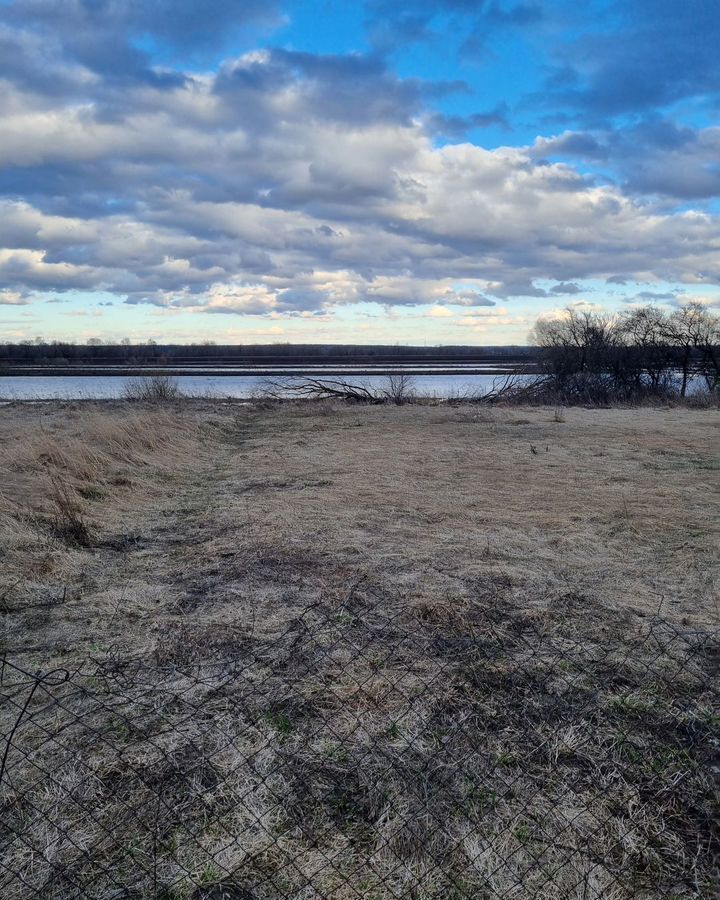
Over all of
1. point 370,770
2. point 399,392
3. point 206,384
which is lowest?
point 370,770

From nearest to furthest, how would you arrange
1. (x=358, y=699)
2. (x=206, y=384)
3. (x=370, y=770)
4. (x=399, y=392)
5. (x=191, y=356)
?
(x=370, y=770) → (x=358, y=699) → (x=399, y=392) → (x=206, y=384) → (x=191, y=356)

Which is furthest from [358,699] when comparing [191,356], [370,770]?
[191,356]

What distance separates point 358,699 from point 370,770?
2.11 ft

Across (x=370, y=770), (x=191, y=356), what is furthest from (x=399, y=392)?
(x=191, y=356)

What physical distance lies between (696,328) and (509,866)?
40085 millimetres

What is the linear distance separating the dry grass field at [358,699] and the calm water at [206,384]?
934 inches

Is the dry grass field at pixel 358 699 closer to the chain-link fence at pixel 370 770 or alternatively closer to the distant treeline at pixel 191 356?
the chain-link fence at pixel 370 770

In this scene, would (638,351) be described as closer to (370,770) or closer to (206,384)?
(206,384)

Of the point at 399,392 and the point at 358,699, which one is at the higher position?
the point at 399,392

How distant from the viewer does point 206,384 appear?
4175cm

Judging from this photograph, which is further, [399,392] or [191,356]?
[191,356]

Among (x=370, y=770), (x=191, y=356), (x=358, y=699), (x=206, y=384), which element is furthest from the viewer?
(x=191, y=356)

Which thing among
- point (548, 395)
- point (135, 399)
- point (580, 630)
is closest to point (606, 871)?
point (580, 630)

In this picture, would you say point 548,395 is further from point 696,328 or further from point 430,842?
point 430,842
